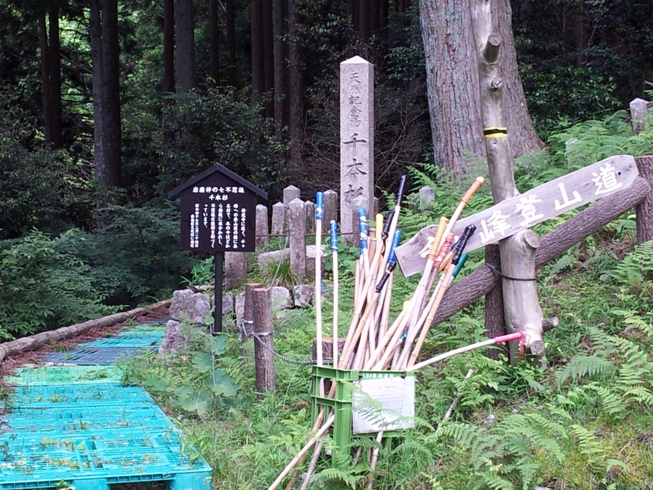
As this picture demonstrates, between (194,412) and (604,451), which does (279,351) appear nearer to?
(194,412)

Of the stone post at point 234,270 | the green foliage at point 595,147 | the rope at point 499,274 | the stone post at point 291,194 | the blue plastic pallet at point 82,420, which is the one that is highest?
the green foliage at point 595,147

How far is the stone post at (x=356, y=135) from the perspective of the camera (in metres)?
10.1

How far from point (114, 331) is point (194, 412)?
5414mm

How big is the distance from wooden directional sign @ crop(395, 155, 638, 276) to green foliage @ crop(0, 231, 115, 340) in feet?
20.2

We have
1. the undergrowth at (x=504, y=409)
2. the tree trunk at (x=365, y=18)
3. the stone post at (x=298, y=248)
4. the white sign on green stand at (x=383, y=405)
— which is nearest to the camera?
the undergrowth at (x=504, y=409)

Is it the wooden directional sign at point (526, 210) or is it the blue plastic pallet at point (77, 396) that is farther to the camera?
the blue plastic pallet at point (77, 396)

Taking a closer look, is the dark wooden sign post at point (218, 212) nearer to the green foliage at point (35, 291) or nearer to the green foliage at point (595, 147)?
the green foliage at point (35, 291)

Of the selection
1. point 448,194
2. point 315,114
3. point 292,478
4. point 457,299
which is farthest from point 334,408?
point 315,114

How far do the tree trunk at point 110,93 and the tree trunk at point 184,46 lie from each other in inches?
66.7

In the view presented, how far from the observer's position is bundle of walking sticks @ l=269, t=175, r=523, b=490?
14.2 feet

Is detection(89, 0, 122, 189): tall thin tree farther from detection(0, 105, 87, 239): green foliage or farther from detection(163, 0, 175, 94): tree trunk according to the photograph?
detection(163, 0, 175, 94): tree trunk

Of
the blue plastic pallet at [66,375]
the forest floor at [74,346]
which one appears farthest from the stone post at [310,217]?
the blue plastic pallet at [66,375]

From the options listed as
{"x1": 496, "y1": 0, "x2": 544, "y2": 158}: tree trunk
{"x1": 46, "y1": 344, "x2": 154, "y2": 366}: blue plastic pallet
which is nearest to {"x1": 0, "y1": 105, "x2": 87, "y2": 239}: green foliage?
{"x1": 46, "y1": 344, "x2": 154, "y2": 366}: blue plastic pallet

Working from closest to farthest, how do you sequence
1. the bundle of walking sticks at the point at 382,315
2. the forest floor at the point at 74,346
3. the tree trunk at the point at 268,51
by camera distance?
the bundle of walking sticks at the point at 382,315 → the forest floor at the point at 74,346 → the tree trunk at the point at 268,51
